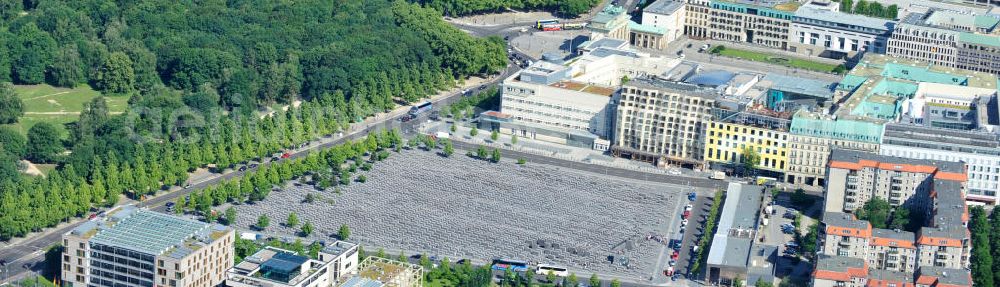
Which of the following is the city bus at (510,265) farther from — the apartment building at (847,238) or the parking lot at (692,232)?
the apartment building at (847,238)

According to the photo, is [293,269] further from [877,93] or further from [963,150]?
Answer: [877,93]

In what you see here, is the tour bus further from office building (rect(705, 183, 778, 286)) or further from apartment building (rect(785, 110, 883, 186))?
apartment building (rect(785, 110, 883, 186))

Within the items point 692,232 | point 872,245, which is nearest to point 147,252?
point 692,232

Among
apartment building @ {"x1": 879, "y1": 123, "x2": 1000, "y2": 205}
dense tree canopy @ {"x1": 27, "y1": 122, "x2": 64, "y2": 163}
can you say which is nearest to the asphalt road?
dense tree canopy @ {"x1": 27, "y1": 122, "x2": 64, "y2": 163}

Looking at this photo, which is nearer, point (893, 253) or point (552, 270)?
point (893, 253)

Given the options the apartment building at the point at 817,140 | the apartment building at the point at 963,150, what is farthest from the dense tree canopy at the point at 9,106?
the apartment building at the point at 963,150

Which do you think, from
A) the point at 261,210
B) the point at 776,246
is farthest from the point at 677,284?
the point at 261,210

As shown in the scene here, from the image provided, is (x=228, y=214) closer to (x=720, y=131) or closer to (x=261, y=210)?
(x=261, y=210)
